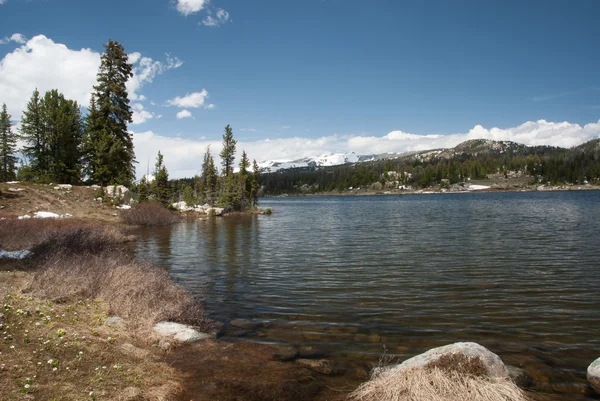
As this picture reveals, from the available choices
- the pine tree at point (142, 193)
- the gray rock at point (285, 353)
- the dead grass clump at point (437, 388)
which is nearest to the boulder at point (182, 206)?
the pine tree at point (142, 193)

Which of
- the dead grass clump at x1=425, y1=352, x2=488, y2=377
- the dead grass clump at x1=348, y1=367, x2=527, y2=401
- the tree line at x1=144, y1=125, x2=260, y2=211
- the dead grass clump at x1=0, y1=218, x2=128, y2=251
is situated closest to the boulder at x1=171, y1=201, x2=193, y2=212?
the tree line at x1=144, y1=125, x2=260, y2=211

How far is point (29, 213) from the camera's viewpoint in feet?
112

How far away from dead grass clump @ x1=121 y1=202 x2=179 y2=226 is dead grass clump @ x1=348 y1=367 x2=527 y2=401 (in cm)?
4448

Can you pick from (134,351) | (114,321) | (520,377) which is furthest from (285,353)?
(520,377)

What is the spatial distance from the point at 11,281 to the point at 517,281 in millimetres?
21049

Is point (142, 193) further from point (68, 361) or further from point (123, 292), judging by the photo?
point (68, 361)

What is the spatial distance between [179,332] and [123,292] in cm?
301

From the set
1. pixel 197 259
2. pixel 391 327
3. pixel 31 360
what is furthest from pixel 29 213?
pixel 391 327

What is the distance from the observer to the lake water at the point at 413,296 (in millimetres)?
10266

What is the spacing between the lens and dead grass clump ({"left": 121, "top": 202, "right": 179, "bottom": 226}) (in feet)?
152

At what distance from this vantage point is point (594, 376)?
8141mm

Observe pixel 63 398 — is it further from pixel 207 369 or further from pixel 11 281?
pixel 11 281

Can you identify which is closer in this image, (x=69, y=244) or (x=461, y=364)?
(x=461, y=364)

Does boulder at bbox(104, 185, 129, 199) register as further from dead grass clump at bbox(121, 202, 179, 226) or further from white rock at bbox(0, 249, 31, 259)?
white rock at bbox(0, 249, 31, 259)
